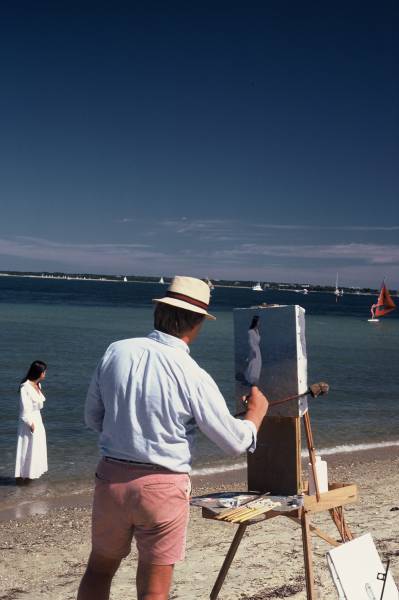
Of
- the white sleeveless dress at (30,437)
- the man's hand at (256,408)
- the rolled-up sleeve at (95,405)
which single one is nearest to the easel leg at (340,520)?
the man's hand at (256,408)

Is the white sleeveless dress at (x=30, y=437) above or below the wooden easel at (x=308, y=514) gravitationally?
below

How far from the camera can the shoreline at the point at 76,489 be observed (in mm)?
9828

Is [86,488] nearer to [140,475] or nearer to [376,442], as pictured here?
[376,442]

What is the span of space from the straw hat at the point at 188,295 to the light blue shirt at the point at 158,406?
212 millimetres

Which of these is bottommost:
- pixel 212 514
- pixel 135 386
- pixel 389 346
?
pixel 389 346

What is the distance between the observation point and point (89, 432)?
15.2 meters

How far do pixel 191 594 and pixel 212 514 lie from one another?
1.68m

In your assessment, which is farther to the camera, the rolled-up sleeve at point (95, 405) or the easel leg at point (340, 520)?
the easel leg at point (340, 520)

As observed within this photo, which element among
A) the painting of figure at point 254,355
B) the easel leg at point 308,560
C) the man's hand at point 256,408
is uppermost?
the painting of figure at point 254,355

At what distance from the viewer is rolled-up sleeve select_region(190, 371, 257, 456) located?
3.22 m

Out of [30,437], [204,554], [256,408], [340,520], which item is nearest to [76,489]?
[30,437]

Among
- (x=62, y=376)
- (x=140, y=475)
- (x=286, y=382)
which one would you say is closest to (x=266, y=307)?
(x=286, y=382)

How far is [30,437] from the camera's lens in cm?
1065

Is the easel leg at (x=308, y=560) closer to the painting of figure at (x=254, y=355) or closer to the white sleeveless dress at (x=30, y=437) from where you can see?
the painting of figure at (x=254, y=355)
